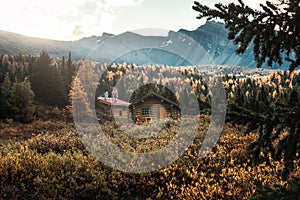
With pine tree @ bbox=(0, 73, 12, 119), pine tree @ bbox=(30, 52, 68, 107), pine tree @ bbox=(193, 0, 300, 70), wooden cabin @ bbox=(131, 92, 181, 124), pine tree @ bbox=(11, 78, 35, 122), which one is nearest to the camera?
pine tree @ bbox=(193, 0, 300, 70)

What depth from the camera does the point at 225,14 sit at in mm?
2682

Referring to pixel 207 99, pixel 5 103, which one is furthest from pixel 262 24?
pixel 5 103

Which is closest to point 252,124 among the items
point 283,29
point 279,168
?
point 283,29

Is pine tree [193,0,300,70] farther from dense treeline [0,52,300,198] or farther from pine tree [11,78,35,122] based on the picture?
pine tree [11,78,35,122]

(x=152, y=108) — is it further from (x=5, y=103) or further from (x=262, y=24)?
(x=262, y=24)

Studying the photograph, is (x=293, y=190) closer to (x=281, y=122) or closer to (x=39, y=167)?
(x=281, y=122)

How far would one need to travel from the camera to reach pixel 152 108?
31641 millimetres

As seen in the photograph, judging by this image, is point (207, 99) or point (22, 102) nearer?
point (207, 99)

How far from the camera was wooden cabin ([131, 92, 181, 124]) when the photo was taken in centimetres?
3105

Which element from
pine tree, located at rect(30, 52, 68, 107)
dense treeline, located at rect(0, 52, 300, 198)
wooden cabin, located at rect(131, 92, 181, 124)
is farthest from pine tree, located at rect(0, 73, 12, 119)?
wooden cabin, located at rect(131, 92, 181, 124)

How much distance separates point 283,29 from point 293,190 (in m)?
1.38

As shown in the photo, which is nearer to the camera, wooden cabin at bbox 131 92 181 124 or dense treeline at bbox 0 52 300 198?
dense treeline at bbox 0 52 300 198

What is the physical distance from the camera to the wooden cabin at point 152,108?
31.0 metres

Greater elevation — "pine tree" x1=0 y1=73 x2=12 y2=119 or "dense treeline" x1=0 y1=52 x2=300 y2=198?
"dense treeline" x1=0 y1=52 x2=300 y2=198
